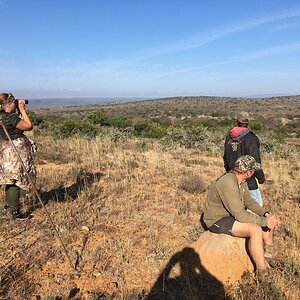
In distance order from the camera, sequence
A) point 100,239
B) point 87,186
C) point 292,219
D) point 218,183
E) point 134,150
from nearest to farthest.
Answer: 1. point 218,183
2. point 100,239
3. point 292,219
4. point 87,186
5. point 134,150

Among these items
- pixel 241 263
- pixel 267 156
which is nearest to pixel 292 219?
pixel 241 263

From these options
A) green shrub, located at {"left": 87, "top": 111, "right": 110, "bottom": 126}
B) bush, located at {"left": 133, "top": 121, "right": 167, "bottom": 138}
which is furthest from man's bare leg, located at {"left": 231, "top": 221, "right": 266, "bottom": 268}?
green shrub, located at {"left": 87, "top": 111, "right": 110, "bottom": 126}

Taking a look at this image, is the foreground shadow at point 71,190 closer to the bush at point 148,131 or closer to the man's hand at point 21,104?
the man's hand at point 21,104

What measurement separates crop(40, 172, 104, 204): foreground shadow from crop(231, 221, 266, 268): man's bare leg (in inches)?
123

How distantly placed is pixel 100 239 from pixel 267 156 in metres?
8.19

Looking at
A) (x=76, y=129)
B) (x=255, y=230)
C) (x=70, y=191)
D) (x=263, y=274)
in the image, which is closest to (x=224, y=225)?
(x=255, y=230)

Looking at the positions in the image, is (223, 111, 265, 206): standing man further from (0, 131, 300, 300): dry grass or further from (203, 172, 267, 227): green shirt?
(0, 131, 300, 300): dry grass

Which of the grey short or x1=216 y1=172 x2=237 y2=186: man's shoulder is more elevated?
x1=216 y1=172 x2=237 y2=186: man's shoulder

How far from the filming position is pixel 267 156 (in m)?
11.1

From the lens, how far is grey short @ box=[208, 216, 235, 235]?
363 centimetres

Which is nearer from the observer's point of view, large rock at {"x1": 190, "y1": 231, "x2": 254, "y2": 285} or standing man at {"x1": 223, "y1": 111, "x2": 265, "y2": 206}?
large rock at {"x1": 190, "y1": 231, "x2": 254, "y2": 285}

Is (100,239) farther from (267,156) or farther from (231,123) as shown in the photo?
(231,123)

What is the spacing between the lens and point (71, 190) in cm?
631

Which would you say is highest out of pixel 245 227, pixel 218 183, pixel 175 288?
pixel 218 183
